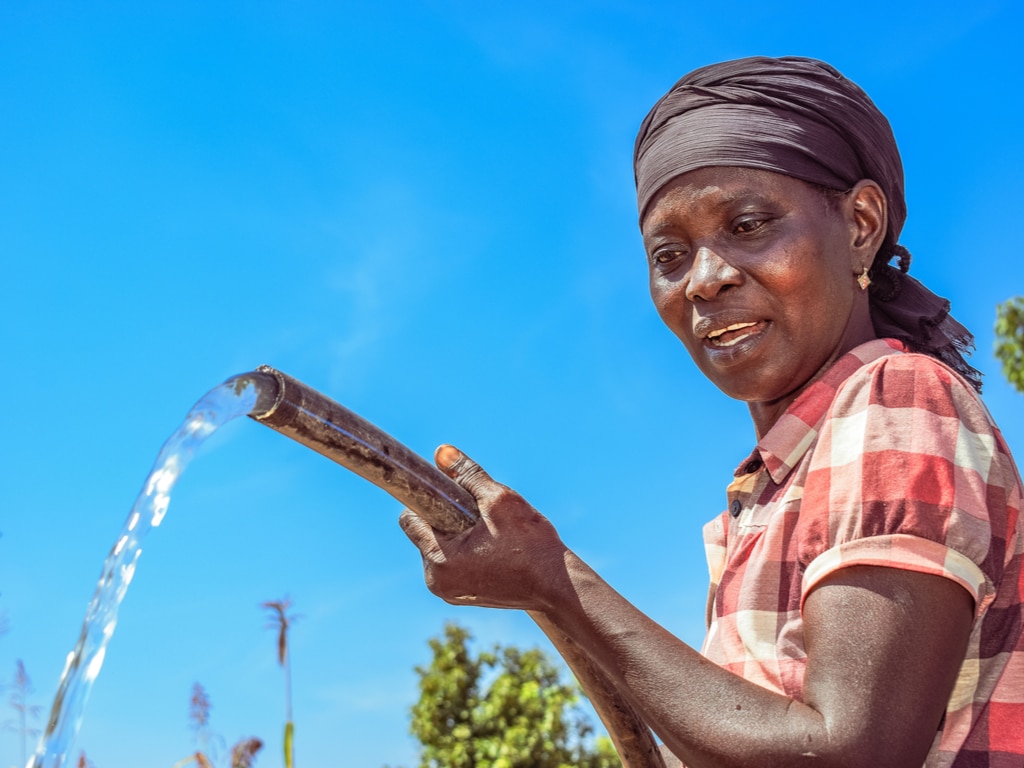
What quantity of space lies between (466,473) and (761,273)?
0.83 metres

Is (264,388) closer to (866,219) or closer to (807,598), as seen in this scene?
(807,598)

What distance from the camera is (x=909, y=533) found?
1.92m

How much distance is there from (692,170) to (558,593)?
1.08m

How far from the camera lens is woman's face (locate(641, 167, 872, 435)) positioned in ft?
8.30

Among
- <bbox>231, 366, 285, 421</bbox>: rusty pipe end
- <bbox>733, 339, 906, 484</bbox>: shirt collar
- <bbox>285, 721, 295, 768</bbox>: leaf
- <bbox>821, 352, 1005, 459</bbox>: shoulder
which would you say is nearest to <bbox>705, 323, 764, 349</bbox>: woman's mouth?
<bbox>733, 339, 906, 484</bbox>: shirt collar

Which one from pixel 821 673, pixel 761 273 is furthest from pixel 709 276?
pixel 821 673

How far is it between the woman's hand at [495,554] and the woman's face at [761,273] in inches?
28.5

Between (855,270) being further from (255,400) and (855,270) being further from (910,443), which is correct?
(255,400)

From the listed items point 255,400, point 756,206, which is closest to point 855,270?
point 756,206

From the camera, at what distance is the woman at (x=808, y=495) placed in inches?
74.2

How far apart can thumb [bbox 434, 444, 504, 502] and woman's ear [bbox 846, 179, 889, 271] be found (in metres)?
1.09

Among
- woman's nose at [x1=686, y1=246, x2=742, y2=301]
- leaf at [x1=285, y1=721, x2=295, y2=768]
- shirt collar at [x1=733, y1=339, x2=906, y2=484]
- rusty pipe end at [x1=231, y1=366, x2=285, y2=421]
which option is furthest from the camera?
leaf at [x1=285, y1=721, x2=295, y2=768]

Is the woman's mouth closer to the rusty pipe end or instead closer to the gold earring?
the gold earring

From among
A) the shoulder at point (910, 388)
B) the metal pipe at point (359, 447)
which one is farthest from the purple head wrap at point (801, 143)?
the metal pipe at point (359, 447)
